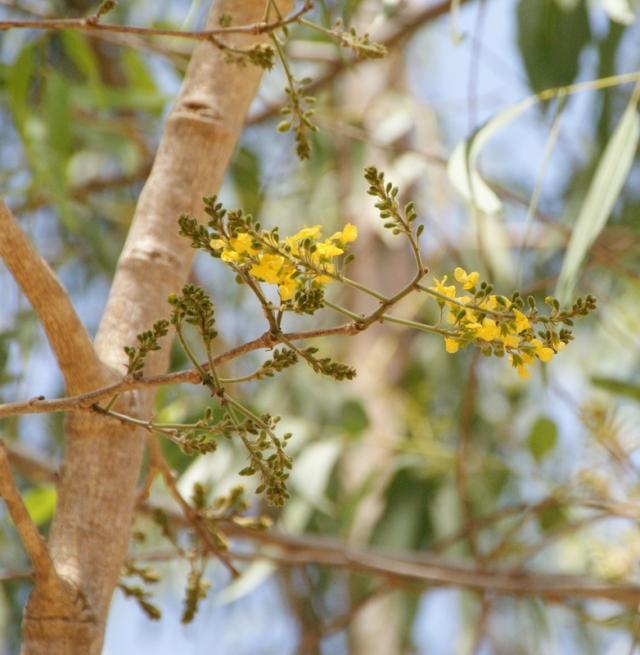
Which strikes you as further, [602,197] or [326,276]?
[602,197]

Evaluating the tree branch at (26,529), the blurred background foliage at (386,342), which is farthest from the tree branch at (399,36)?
the tree branch at (26,529)

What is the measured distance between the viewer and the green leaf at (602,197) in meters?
1.05

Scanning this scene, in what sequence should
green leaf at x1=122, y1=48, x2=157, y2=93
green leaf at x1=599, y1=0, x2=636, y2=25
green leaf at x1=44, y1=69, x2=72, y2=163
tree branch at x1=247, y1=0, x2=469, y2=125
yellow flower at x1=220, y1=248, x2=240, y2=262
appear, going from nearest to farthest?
yellow flower at x1=220, y1=248, x2=240, y2=262
green leaf at x1=599, y1=0, x2=636, y2=25
green leaf at x1=44, y1=69, x2=72, y2=163
green leaf at x1=122, y1=48, x2=157, y2=93
tree branch at x1=247, y1=0, x2=469, y2=125

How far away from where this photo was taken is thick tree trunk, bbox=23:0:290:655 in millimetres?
685

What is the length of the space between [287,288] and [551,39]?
3.50ft

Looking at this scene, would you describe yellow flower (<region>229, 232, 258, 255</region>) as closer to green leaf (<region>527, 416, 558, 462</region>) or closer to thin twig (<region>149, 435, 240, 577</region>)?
thin twig (<region>149, 435, 240, 577</region>)

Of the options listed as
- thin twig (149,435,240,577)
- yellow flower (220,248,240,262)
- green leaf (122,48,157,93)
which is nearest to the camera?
yellow flower (220,248,240,262)

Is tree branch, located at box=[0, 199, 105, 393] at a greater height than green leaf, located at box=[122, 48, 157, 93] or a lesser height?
lesser

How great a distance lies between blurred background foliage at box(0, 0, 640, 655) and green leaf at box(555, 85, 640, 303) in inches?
3.0

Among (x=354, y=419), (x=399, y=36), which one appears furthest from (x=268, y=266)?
(x=399, y=36)

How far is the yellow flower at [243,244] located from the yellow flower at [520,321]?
0.13m

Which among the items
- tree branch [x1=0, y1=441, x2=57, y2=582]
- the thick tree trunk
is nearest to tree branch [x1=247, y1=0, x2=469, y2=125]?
the thick tree trunk

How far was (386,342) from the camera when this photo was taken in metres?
2.79

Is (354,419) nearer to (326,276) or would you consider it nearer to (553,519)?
(553,519)
